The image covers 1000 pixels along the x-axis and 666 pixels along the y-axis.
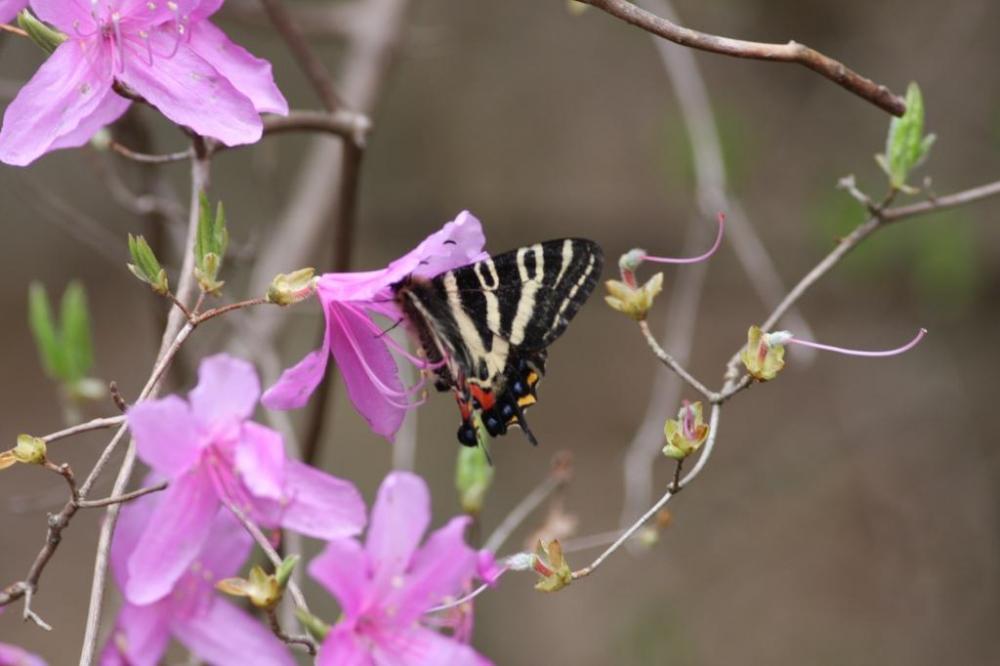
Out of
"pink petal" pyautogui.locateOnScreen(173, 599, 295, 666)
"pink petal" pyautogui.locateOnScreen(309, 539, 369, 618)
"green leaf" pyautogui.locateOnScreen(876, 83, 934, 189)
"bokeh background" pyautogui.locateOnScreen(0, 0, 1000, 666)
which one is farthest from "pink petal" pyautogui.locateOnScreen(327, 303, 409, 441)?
"bokeh background" pyautogui.locateOnScreen(0, 0, 1000, 666)

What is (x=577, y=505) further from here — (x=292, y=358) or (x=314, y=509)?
(x=314, y=509)

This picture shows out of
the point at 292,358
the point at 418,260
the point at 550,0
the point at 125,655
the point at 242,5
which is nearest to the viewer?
the point at 418,260

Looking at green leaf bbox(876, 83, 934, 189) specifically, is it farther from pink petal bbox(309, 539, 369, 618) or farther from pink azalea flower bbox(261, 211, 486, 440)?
pink petal bbox(309, 539, 369, 618)

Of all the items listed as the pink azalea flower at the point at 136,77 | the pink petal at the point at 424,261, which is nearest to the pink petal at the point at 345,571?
the pink petal at the point at 424,261

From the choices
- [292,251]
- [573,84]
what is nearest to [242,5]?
[292,251]

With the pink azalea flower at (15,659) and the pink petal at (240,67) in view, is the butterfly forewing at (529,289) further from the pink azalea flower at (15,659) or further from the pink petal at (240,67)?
the pink azalea flower at (15,659)
